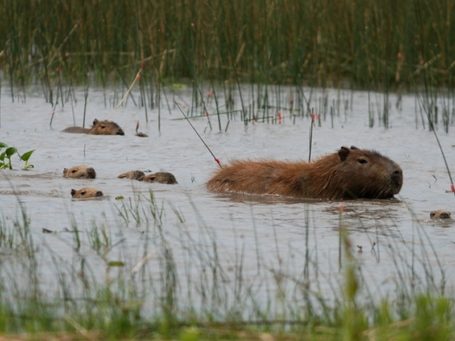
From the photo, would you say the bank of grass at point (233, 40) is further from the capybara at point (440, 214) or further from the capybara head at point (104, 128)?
the capybara at point (440, 214)

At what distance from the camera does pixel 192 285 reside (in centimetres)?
584

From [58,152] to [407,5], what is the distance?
242 inches

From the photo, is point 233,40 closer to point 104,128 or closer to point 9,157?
point 104,128

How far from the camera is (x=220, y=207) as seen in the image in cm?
863

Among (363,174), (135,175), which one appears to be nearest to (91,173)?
(135,175)

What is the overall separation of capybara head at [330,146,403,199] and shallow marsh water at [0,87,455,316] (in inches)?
6.9

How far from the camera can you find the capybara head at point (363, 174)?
9.46m

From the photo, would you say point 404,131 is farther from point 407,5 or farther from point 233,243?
point 233,243

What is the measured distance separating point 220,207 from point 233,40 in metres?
6.58

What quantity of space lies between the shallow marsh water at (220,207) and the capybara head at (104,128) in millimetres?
106

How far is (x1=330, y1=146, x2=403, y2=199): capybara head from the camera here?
31.0 ft

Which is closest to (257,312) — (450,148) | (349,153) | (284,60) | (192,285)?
(192,285)

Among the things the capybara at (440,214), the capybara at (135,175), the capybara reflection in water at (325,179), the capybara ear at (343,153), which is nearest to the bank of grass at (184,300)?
the capybara at (440,214)

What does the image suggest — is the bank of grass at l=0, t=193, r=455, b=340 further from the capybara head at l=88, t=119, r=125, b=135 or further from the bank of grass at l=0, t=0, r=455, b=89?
the bank of grass at l=0, t=0, r=455, b=89
